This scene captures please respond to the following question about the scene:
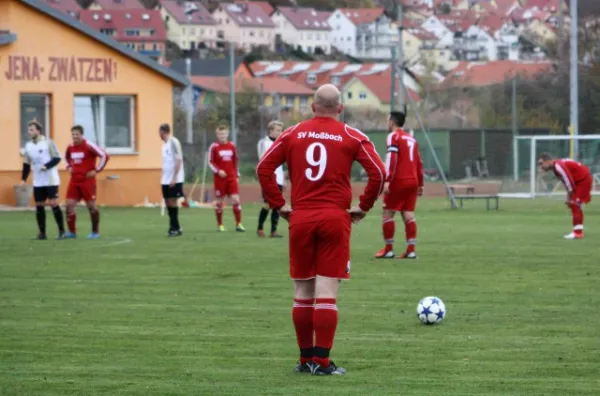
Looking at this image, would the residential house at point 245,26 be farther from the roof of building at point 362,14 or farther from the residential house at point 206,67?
the residential house at point 206,67

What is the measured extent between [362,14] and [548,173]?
86653 millimetres

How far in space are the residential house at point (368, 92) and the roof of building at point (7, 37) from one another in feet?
136

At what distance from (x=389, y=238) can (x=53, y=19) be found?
21916mm

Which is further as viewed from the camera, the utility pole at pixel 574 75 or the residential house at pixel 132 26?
the residential house at pixel 132 26

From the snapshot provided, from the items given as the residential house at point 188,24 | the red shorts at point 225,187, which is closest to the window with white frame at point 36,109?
the red shorts at point 225,187

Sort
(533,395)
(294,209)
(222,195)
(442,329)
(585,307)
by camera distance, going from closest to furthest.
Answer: (533,395)
(294,209)
(442,329)
(585,307)
(222,195)

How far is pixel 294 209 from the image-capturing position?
9.64m

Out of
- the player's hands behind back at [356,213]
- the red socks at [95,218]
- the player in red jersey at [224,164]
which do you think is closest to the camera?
the player's hands behind back at [356,213]

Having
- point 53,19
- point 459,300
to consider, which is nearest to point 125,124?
point 53,19

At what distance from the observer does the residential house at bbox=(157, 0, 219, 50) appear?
105 metres

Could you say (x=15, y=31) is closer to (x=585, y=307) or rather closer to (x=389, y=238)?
(x=389, y=238)

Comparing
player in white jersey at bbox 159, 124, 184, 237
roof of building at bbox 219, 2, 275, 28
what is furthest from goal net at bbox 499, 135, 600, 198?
roof of building at bbox 219, 2, 275, 28

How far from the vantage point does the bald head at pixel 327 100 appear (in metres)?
9.51

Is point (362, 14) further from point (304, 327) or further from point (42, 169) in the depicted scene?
point (304, 327)
